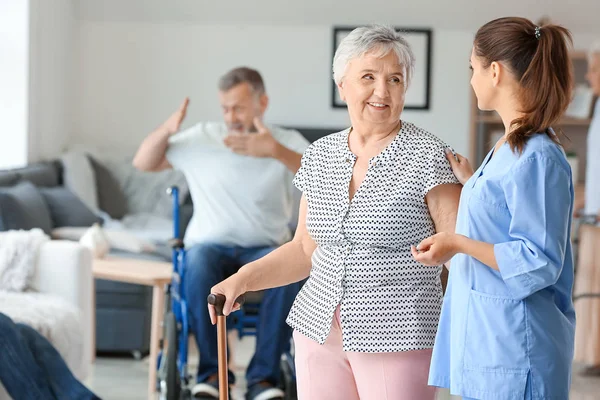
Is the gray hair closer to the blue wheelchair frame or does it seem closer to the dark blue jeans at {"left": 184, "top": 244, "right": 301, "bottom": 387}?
the blue wheelchair frame

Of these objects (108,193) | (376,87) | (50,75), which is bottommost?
(108,193)

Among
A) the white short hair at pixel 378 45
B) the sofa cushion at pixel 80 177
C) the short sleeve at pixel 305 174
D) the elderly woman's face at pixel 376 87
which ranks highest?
the white short hair at pixel 378 45

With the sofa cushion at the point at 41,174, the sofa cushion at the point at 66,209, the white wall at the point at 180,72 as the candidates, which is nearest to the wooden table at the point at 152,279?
the sofa cushion at the point at 66,209

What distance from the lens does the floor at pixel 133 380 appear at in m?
4.11

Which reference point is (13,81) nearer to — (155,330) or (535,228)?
(155,330)

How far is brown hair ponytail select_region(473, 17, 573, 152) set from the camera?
66.3 inches

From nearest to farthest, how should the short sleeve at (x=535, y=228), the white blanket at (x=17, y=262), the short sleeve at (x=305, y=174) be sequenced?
the short sleeve at (x=535, y=228)
the short sleeve at (x=305, y=174)
the white blanket at (x=17, y=262)

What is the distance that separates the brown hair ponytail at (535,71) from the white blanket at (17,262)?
2.39m

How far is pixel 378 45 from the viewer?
2.00 meters

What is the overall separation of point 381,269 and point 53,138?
500 cm

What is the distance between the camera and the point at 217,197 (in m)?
3.69

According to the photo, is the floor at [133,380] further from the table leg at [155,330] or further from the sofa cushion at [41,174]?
the sofa cushion at [41,174]

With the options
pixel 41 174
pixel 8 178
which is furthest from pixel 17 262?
pixel 41 174

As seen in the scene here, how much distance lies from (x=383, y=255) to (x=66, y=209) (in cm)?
363
